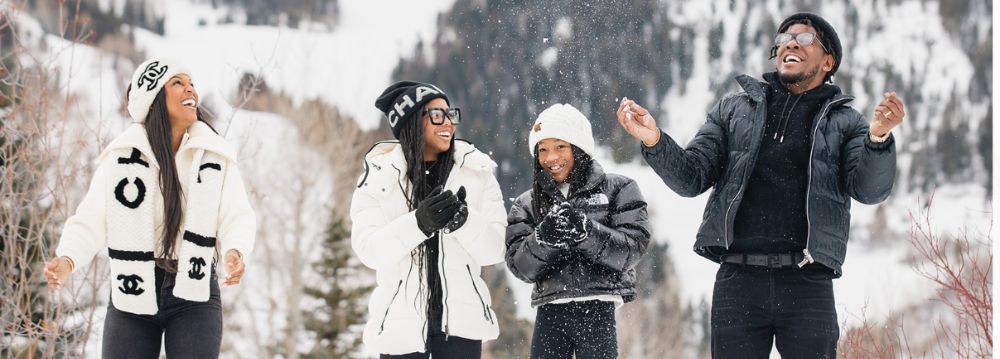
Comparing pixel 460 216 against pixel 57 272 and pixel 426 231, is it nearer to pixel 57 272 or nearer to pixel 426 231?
pixel 426 231

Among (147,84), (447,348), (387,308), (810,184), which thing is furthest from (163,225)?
(810,184)

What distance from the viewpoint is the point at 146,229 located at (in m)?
3.29

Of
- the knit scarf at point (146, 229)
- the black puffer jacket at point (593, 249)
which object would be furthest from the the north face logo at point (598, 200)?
the knit scarf at point (146, 229)

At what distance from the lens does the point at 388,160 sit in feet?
11.9

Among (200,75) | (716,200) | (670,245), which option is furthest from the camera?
(200,75)

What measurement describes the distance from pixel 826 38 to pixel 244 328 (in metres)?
19.0

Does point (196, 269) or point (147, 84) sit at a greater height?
point (147, 84)

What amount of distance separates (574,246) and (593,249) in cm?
7

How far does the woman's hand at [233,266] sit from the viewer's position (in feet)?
10.4

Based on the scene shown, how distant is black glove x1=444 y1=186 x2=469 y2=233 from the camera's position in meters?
3.32

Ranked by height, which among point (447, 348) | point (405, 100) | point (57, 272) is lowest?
point (447, 348)

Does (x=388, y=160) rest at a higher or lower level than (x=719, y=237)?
higher

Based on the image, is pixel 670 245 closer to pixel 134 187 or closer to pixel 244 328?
pixel 244 328

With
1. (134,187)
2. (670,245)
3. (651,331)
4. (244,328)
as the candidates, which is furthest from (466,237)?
(670,245)
